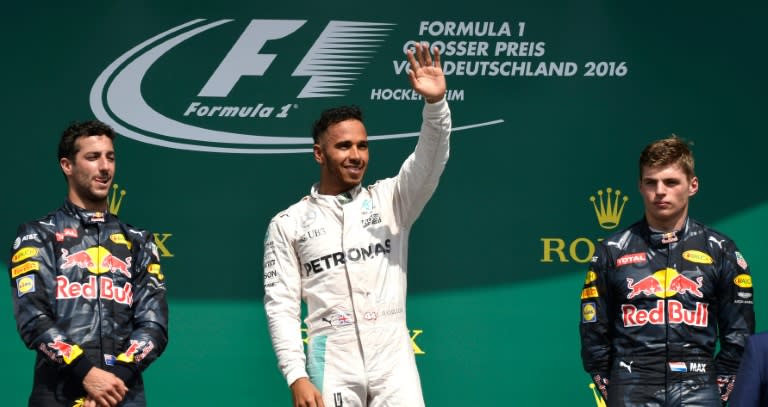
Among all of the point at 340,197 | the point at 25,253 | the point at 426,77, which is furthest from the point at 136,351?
A: the point at 426,77

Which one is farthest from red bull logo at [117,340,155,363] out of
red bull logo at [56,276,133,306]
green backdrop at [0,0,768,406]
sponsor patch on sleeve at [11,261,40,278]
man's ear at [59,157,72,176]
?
green backdrop at [0,0,768,406]

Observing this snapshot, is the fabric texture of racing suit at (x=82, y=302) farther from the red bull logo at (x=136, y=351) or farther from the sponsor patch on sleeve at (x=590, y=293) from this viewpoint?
the sponsor patch on sleeve at (x=590, y=293)

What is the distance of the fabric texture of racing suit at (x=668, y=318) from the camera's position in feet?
11.3

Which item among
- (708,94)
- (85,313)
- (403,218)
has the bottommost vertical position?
(85,313)

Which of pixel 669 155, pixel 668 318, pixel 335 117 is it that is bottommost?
pixel 668 318

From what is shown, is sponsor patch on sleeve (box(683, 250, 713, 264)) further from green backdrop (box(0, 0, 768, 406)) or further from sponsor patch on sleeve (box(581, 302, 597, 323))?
green backdrop (box(0, 0, 768, 406))

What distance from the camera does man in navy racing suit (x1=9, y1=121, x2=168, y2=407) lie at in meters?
3.35

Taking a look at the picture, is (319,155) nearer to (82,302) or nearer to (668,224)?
(82,302)

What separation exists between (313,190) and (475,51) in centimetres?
143

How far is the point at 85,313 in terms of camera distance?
11.3 feet

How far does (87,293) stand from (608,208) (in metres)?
2.41

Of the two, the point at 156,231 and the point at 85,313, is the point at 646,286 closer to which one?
the point at 85,313

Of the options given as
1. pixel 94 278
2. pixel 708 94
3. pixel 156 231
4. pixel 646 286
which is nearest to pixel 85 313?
pixel 94 278

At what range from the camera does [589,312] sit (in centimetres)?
356
